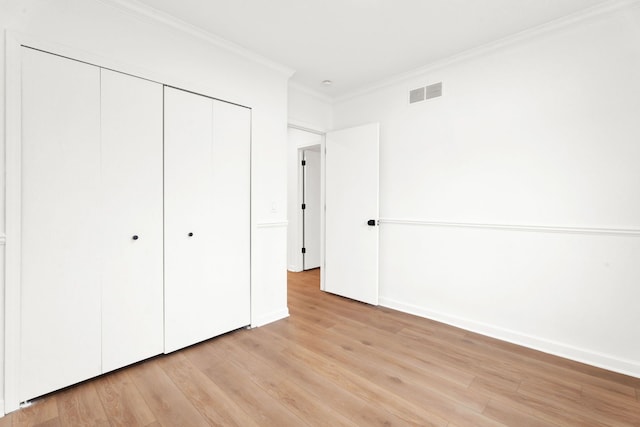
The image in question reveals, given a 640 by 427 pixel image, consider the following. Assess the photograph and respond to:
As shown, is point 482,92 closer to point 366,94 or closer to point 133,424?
point 366,94

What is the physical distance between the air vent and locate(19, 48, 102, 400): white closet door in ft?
9.40

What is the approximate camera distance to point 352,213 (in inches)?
147

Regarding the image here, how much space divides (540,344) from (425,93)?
262 cm

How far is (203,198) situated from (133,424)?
159 centimetres

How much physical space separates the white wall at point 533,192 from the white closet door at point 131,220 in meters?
2.49

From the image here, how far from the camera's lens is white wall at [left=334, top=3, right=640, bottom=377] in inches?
85.3

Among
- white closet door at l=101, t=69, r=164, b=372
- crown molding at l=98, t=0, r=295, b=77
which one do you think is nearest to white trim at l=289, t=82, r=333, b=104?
crown molding at l=98, t=0, r=295, b=77

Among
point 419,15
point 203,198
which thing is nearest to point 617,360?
point 419,15

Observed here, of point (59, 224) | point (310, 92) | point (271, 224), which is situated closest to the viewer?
point (59, 224)

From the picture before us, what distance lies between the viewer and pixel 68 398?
1.83 meters

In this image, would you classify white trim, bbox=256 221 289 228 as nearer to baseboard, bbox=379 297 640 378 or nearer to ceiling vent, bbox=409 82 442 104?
baseboard, bbox=379 297 640 378

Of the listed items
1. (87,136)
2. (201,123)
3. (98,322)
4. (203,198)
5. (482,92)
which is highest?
(482,92)

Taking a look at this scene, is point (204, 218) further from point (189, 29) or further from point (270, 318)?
point (189, 29)

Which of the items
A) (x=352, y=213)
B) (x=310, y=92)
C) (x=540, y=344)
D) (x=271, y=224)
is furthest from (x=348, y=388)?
(x=310, y=92)
